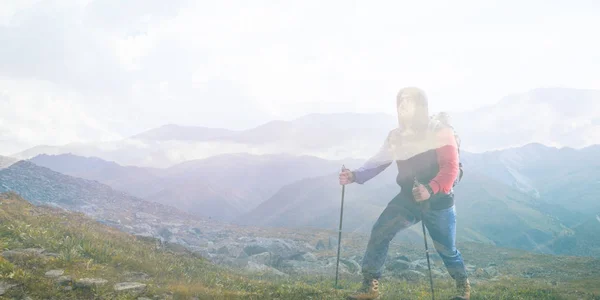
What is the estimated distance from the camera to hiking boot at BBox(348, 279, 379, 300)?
8.29m

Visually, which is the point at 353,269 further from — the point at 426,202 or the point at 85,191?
the point at 85,191

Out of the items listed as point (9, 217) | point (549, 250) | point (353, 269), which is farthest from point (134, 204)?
point (549, 250)

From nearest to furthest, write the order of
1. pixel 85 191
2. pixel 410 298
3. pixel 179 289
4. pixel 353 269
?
1. pixel 179 289
2. pixel 410 298
3. pixel 353 269
4. pixel 85 191

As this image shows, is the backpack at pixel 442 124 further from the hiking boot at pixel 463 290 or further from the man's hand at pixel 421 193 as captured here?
the hiking boot at pixel 463 290

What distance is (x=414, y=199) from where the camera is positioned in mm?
8266

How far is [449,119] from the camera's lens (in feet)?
28.0

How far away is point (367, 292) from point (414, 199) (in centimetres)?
230

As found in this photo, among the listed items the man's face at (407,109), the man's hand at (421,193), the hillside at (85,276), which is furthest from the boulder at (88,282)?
the man's face at (407,109)

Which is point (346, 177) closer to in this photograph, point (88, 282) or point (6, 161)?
point (88, 282)

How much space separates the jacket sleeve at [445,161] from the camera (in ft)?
25.3

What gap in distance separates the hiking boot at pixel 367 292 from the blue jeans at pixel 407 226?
0.44 ft

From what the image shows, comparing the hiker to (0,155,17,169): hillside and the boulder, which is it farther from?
(0,155,17,169): hillside

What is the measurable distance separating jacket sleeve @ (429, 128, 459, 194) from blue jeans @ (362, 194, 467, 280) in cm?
89

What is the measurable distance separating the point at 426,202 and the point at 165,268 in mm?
7135
